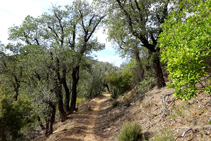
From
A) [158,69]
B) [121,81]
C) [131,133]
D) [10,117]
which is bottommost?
[131,133]

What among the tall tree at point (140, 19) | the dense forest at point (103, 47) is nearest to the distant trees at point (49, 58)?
the dense forest at point (103, 47)

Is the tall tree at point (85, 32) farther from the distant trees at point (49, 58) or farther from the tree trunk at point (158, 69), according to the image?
the tree trunk at point (158, 69)

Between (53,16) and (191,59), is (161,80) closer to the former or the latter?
(191,59)

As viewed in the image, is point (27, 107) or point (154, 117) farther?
point (27, 107)

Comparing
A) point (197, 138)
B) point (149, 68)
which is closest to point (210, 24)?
→ point (197, 138)

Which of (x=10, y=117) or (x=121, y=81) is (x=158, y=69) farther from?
(x=121, y=81)

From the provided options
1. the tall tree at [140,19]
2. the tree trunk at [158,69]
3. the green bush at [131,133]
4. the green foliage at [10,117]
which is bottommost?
the green bush at [131,133]

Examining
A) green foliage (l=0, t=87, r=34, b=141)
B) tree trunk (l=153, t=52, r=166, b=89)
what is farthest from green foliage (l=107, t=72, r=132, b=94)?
green foliage (l=0, t=87, r=34, b=141)

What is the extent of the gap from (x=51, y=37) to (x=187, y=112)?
12.3 m

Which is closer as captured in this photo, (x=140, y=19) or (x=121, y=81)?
(x=140, y=19)

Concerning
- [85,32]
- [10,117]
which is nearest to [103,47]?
[85,32]

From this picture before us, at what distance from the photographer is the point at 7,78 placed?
591 inches

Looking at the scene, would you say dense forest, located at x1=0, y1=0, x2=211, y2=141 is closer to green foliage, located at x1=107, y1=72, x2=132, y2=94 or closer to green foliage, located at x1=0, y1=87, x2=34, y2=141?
green foliage, located at x1=0, y1=87, x2=34, y2=141

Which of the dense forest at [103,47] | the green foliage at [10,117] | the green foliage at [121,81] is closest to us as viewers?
the dense forest at [103,47]
